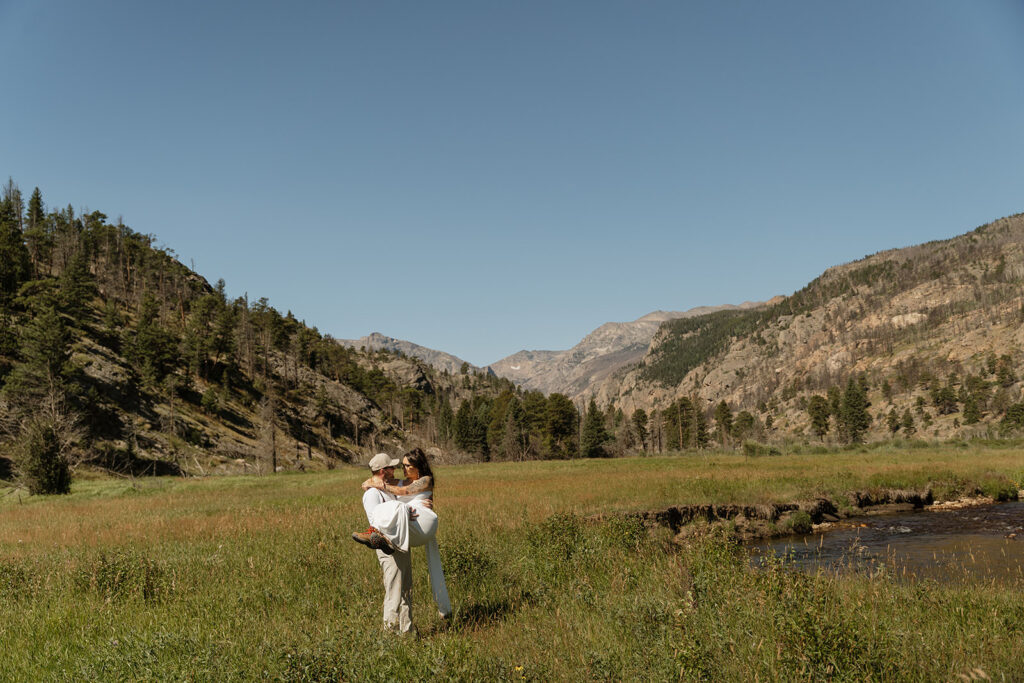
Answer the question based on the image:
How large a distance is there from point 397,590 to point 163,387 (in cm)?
8114

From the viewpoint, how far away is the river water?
1191 cm

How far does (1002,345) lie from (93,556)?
212 meters

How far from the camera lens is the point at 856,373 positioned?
7844 inches

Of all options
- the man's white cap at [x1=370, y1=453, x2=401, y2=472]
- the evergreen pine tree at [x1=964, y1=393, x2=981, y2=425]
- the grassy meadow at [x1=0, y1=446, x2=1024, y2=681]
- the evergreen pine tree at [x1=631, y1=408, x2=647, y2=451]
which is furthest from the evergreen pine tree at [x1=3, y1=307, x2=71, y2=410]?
the evergreen pine tree at [x1=964, y1=393, x2=981, y2=425]

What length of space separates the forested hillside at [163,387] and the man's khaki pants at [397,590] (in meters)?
27.6

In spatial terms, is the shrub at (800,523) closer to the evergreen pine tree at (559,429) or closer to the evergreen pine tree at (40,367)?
the evergreen pine tree at (40,367)

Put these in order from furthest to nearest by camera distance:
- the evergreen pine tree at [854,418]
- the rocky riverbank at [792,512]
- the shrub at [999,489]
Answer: the evergreen pine tree at [854,418]
the shrub at [999,489]
the rocky riverbank at [792,512]

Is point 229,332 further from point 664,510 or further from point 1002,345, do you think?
point 1002,345

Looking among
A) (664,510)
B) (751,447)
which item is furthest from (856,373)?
(664,510)

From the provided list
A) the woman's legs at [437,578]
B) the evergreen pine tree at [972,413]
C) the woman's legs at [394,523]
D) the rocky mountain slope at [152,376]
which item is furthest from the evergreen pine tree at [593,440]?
the woman's legs at [394,523]

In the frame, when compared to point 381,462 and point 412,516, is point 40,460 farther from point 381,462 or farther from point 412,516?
point 412,516

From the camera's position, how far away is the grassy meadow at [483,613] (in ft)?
16.5

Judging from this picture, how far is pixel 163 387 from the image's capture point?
73.8m

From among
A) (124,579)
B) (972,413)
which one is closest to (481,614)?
(124,579)
